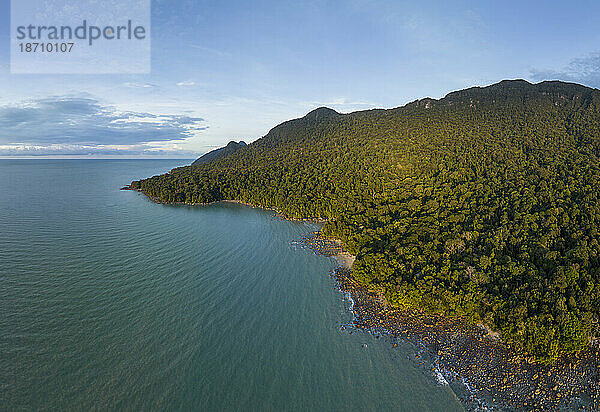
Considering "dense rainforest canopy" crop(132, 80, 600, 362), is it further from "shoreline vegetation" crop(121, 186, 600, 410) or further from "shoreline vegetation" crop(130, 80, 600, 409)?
"shoreline vegetation" crop(121, 186, 600, 410)

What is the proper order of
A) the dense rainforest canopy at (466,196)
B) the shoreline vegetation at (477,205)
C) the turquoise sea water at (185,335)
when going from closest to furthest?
the turquoise sea water at (185,335), the shoreline vegetation at (477,205), the dense rainforest canopy at (466,196)

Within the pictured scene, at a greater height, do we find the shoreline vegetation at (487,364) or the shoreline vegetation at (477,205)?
the shoreline vegetation at (477,205)

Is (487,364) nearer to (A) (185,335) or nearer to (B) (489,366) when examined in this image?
(B) (489,366)

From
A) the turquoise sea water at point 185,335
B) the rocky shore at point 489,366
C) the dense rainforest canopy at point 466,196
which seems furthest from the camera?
the dense rainforest canopy at point 466,196

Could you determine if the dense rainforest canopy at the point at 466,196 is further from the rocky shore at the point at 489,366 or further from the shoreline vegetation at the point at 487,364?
the rocky shore at the point at 489,366

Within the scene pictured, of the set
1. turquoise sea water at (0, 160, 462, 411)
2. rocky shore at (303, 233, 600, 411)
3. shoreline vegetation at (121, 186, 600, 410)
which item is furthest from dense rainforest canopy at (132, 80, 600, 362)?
turquoise sea water at (0, 160, 462, 411)

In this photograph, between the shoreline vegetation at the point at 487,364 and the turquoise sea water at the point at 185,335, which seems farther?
the turquoise sea water at the point at 185,335

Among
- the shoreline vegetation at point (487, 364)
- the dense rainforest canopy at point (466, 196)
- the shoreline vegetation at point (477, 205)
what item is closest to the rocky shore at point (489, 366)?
the shoreline vegetation at point (487, 364)
